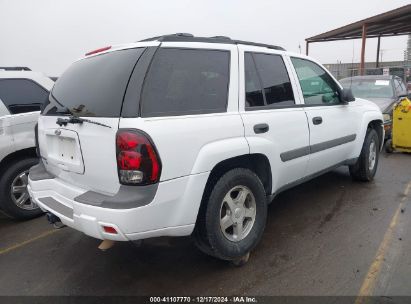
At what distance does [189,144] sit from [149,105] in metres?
0.38

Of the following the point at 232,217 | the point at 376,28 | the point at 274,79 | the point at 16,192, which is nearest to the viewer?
the point at 232,217

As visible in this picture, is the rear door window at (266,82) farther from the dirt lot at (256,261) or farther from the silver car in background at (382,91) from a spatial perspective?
the silver car in background at (382,91)

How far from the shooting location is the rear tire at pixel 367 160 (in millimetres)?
4786

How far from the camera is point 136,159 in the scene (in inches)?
85.7

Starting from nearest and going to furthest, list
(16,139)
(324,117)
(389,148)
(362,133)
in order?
(324,117), (16,139), (362,133), (389,148)

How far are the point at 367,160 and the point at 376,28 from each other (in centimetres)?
1547

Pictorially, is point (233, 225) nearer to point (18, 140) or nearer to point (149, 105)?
point (149, 105)

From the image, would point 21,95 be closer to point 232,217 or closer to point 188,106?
point 188,106

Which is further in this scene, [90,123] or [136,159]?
[90,123]

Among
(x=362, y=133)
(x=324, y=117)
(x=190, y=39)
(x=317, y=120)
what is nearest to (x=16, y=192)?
(x=190, y=39)

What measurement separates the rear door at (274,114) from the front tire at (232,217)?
0.95ft

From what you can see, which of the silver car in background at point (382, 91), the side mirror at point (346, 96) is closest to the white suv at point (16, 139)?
the side mirror at point (346, 96)

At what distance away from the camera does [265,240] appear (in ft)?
11.0

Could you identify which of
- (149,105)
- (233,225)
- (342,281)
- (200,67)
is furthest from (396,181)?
(149,105)
